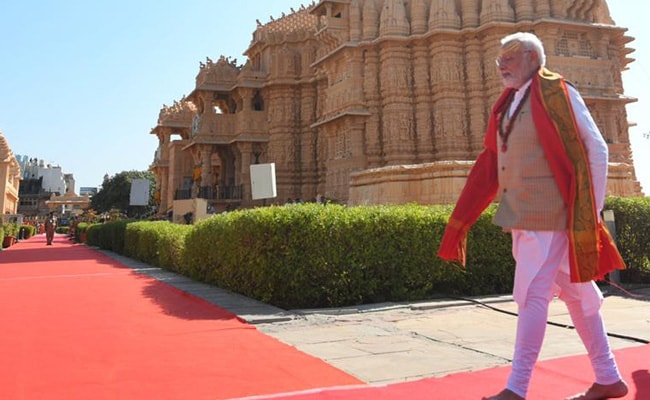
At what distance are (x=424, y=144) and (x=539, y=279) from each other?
1989 cm

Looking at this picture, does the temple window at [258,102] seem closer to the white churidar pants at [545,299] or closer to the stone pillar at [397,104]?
the stone pillar at [397,104]

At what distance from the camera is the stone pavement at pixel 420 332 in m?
3.88

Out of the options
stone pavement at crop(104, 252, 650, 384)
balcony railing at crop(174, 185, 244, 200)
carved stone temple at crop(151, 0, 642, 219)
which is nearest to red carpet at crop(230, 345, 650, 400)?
stone pavement at crop(104, 252, 650, 384)

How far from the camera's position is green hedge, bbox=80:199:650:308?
21.9 feet

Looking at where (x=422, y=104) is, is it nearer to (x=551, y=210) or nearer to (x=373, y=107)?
(x=373, y=107)

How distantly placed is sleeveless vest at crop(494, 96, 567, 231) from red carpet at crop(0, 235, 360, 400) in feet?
5.13

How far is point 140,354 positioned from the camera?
13.6 ft

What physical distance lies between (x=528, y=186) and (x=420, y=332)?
8.91 feet

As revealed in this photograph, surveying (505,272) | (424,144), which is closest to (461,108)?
(424,144)

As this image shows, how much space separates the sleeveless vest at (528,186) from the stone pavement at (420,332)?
1.36 meters

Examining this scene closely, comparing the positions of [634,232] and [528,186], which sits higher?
[528,186]

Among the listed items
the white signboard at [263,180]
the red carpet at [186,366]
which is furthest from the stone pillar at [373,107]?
the red carpet at [186,366]

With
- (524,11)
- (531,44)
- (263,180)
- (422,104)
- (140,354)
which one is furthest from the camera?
(422,104)

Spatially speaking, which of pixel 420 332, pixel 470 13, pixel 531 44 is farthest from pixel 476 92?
pixel 531 44
